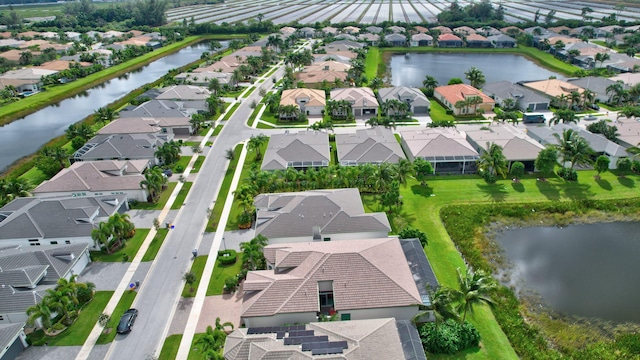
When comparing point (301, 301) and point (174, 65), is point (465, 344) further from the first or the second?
point (174, 65)

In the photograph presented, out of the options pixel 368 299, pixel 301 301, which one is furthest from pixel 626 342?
pixel 301 301

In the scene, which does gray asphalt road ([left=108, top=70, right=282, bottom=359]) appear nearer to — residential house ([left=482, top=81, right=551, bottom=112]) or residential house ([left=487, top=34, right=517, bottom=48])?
residential house ([left=482, top=81, right=551, bottom=112])

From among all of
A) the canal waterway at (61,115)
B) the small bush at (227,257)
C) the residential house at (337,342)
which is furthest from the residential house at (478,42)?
the residential house at (337,342)

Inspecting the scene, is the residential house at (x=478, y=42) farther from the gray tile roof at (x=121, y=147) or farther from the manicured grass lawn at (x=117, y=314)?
the manicured grass lawn at (x=117, y=314)

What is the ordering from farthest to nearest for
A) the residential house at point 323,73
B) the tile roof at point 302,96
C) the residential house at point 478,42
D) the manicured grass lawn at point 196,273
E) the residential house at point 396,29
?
the residential house at point 396,29
the residential house at point 478,42
the residential house at point 323,73
the tile roof at point 302,96
the manicured grass lawn at point 196,273

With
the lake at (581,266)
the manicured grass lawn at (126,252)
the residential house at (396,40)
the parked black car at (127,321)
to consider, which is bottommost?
the lake at (581,266)

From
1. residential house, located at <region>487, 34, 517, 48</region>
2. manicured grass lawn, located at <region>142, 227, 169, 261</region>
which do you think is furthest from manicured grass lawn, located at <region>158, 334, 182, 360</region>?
residential house, located at <region>487, 34, 517, 48</region>

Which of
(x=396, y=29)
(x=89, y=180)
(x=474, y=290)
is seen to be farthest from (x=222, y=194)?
(x=396, y=29)
